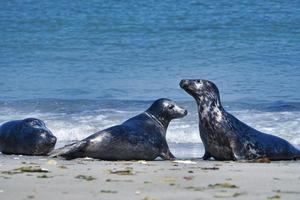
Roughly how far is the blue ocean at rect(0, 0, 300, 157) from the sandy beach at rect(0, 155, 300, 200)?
2074 mm

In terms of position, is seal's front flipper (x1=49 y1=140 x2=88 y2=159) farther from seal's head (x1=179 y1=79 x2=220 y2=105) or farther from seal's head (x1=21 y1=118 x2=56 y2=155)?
seal's head (x1=179 y1=79 x2=220 y2=105)

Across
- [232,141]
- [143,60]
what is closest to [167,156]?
[232,141]

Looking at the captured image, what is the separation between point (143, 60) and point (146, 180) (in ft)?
44.5

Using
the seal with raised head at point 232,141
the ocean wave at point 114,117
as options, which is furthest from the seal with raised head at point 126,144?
the ocean wave at point 114,117

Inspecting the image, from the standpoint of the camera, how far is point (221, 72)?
18672 millimetres

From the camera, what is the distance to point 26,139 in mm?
9906

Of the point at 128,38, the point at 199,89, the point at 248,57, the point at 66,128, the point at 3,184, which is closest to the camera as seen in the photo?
the point at 3,184

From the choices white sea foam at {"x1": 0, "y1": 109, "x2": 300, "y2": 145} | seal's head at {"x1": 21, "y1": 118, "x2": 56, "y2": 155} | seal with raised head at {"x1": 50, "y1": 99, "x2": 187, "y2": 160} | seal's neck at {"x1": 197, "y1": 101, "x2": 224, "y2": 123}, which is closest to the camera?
seal with raised head at {"x1": 50, "y1": 99, "x2": 187, "y2": 160}

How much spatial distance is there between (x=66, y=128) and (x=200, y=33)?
11580 mm

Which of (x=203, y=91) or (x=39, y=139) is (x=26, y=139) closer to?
(x=39, y=139)

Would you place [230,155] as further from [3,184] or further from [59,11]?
[59,11]

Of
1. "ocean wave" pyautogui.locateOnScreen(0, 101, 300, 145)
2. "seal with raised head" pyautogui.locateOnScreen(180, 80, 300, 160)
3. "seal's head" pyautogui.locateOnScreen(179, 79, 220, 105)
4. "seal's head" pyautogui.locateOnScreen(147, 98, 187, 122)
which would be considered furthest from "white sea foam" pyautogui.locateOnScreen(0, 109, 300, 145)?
"seal with raised head" pyautogui.locateOnScreen(180, 80, 300, 160)

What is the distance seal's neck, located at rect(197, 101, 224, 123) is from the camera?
9680 mm

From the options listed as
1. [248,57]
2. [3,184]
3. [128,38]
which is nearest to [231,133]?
[3,184]
